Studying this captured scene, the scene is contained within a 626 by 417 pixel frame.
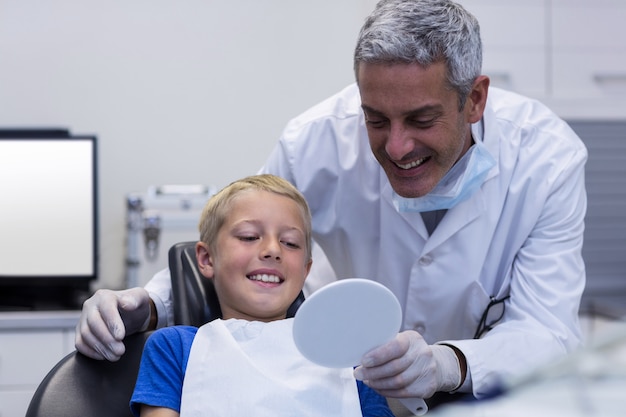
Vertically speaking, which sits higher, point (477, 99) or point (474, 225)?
point (477, 99)

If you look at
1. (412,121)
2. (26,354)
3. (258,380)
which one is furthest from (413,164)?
(26,354)

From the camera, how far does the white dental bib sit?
1.19 m

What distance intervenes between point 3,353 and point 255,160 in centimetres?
104

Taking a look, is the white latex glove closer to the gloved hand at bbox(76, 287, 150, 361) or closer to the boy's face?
the boy's face

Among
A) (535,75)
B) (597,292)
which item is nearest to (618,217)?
(597,292)

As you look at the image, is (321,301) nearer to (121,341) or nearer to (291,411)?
(291,411)

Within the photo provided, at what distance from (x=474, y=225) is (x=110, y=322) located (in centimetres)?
69

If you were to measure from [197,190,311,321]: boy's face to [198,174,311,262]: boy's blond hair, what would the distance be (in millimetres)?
13

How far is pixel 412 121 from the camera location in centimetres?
133

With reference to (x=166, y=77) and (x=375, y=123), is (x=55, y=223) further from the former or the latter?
(x=375, y=123)

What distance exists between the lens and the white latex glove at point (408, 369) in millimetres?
1140

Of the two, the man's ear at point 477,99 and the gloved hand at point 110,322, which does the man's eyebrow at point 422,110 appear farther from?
the gloved hand at point 110,322

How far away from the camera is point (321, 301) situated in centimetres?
95

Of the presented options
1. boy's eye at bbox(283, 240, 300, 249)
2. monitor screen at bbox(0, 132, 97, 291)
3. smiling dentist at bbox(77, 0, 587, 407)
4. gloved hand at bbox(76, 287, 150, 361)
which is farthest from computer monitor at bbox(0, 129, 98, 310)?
boy's eye at bbox(283, 240, 300, 249)
